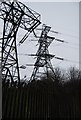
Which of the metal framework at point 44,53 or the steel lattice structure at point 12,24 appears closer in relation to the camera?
the steel lattice structure at point 12,24

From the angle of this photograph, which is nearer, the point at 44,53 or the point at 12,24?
the point at 12,24

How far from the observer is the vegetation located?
3.46 meters

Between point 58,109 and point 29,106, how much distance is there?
31.0 inches

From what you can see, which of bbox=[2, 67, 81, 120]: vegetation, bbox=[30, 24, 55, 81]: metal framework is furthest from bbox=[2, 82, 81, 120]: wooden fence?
bbox=[30, 24, 55, 81]: metal framework

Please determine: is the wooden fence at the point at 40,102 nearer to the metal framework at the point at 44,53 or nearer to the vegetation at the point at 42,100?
the vegetation at the point at 42,100

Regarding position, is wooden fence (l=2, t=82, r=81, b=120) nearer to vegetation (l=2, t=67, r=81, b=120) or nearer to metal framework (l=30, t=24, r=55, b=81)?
vegetation (l=2, t=67, r=81, b=120)

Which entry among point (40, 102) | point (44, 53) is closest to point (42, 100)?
point (40, 102)

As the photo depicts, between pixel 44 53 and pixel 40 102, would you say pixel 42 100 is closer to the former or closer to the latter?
pixel 40 102

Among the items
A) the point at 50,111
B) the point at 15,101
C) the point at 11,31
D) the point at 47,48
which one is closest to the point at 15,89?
the point at 15,101

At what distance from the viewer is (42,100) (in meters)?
3.98

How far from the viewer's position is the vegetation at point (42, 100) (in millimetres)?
3456

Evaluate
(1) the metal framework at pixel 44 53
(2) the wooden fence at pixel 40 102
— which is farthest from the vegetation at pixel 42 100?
(1) the metal framework at pixel 44 53

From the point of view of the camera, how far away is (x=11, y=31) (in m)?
5.61

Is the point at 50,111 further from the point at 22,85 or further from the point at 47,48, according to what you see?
the point at 47,48
